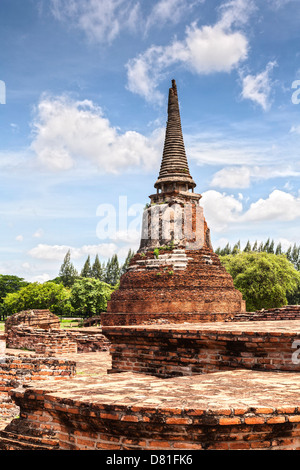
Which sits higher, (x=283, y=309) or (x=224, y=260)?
(x=224, y=260)

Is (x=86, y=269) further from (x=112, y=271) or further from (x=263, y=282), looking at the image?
(x=263, y=282)

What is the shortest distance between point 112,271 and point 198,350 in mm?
65914

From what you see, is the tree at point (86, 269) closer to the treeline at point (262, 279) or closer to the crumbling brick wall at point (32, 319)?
the treeline at point (262, 279)

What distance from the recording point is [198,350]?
503 centimetres

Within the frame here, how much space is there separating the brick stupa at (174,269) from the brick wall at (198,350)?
11.1 metres

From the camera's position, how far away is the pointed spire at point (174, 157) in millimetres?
21656

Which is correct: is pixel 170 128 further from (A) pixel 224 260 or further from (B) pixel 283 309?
(A) pixel 224 260

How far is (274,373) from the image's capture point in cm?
438

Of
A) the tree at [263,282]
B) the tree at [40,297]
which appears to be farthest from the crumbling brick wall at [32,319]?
the tree at [40,297]

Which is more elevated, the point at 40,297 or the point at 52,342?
the point at 40,297

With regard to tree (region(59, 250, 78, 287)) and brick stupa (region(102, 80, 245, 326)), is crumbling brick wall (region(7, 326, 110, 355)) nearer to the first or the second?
brick stupa (region(102, 80, 245, 326))

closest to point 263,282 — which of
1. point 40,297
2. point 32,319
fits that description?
point 32,319
